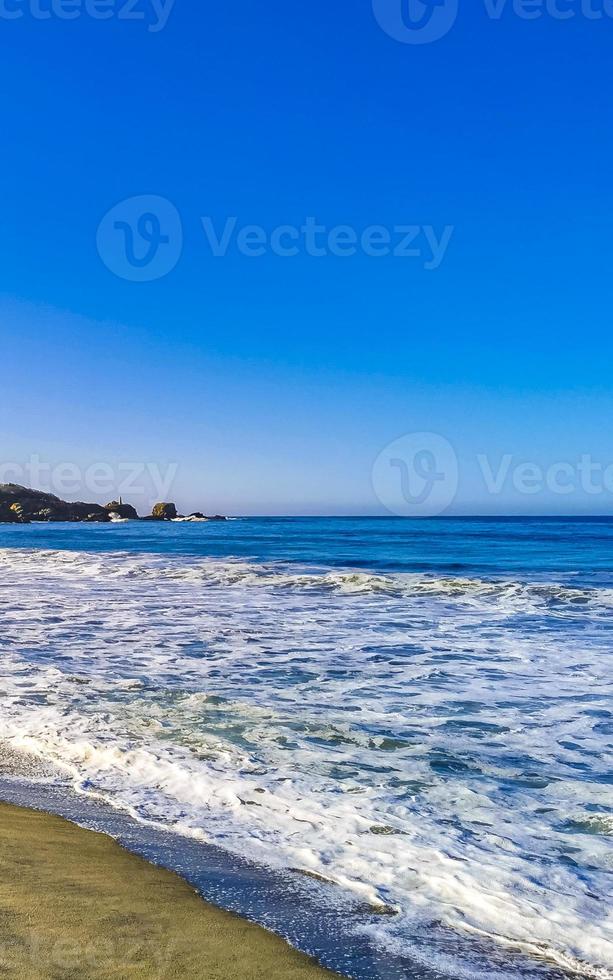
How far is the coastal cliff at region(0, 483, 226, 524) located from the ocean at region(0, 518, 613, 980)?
4051 inches

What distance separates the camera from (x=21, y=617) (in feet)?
46.2

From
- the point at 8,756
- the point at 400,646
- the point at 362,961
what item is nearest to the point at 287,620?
the point at 400,646

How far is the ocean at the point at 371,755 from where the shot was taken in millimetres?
3365

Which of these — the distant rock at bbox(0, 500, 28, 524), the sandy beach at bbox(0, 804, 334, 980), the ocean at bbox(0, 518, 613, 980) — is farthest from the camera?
the distant rock at bbox(0, 500, 28, 524)

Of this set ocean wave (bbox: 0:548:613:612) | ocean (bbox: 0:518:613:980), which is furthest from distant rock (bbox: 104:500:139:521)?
ocean (bbox: 0:518:613:980)

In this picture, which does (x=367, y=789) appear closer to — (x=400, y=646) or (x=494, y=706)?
(x=494, y=706)

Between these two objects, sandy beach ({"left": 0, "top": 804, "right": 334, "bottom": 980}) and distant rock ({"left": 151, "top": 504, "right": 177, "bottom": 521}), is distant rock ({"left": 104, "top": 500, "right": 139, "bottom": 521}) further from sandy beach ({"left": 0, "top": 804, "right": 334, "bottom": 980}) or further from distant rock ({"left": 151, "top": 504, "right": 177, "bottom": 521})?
sandy beach ({"left": 0, "top": 804, "right": 334, "bottom": 980})

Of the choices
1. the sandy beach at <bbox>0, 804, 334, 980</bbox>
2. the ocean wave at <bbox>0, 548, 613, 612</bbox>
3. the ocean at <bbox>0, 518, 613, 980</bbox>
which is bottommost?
the ocean wave at <bbox>0, 548, 613, 612</bbox>

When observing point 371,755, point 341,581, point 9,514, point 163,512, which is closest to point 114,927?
point 371,755

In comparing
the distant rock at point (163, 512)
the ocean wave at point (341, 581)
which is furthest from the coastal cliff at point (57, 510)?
the ocean wave at point (341, 581)

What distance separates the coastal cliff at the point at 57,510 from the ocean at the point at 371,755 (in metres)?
103

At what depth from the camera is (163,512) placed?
123500mm

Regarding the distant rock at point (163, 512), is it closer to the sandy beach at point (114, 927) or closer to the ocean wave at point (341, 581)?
the ocean wave at point (341, 581)

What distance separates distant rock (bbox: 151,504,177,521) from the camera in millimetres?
123500
